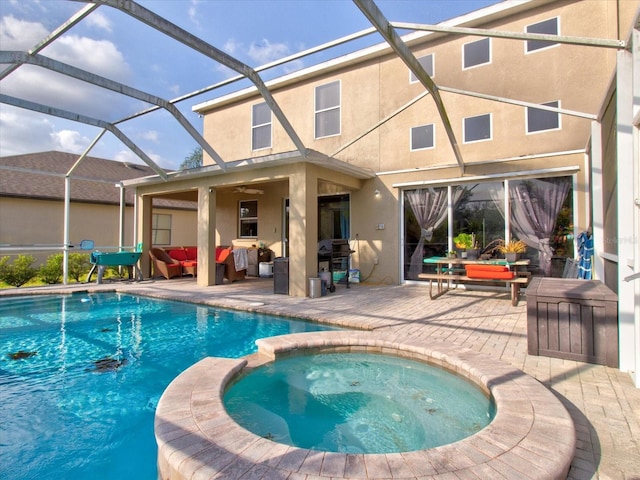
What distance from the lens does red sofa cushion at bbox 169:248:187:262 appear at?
1298 centimetres

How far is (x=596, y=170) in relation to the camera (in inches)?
215

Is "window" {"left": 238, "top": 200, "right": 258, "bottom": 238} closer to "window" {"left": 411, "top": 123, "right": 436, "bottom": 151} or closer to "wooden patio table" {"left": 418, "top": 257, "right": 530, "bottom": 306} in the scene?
"window" {"left": 411, "top": 123, "right": 436, "bottom": 151}

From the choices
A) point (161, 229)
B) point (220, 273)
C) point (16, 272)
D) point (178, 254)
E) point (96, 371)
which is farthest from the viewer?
point (161, 229)

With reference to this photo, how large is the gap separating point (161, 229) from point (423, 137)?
1344 centimetres

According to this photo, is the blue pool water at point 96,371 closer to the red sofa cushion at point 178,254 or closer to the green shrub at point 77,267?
the green shrub at point 77,267

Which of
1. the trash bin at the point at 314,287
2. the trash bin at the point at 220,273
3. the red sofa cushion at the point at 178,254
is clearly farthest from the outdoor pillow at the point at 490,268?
the red sofa cushion at the point at 178,254

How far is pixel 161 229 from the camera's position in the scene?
1744cm

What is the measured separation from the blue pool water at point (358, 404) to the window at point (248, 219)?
9260 millimetres

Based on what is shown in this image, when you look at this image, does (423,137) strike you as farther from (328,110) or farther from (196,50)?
(196,50)

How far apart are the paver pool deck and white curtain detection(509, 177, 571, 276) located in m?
1.31

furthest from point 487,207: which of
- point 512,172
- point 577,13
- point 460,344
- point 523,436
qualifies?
point 523,436

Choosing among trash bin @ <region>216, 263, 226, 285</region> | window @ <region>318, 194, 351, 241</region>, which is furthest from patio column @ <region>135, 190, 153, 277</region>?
window @ <region>318, 194, 351, 241</region>

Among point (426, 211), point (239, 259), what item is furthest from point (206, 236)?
point (426, 211)

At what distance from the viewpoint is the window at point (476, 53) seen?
877 cm
